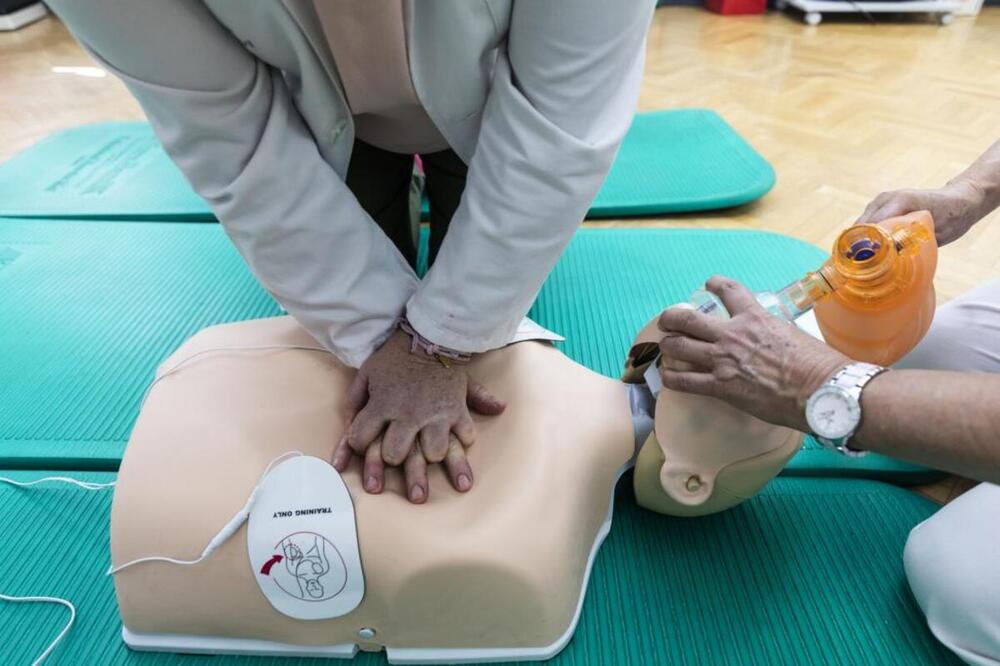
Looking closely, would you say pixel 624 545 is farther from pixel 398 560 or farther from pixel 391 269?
pixel 391 269

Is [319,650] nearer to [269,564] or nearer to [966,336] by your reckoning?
[269,564]

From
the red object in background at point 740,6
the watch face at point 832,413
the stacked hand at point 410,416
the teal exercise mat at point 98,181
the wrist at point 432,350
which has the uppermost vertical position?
the watch face at point 832,413

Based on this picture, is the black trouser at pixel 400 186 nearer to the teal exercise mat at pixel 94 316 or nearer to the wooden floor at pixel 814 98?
the teal exercise mat at pixel 94 316

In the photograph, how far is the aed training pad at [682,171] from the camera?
1.58 m

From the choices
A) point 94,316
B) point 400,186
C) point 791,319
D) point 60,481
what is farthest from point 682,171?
point 60,481

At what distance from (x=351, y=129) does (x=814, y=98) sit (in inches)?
82.2

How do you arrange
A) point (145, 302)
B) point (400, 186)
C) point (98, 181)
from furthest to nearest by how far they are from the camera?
point (98, 181), point (145, 302), point (400, 186)

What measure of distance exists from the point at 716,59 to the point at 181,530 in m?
2.72

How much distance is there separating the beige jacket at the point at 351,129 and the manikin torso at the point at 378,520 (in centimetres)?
11

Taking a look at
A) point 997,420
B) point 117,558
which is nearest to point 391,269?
point 117,558

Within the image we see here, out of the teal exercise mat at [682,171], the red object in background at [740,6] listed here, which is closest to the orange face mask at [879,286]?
the teal exercise mat at [682,171]

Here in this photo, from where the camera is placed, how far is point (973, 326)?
3.04 feet

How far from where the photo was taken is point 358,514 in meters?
0.67

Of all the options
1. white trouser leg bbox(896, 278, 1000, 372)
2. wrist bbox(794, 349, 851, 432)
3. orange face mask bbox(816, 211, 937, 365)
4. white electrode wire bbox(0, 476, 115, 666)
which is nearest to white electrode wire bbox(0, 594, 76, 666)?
white electrode wire bbox(0, 476, 115, 666)
